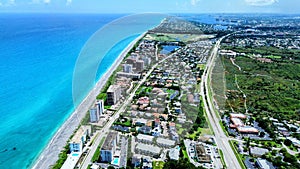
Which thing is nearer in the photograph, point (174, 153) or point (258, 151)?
point (174, 153)

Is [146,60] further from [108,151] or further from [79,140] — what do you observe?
[108,151]

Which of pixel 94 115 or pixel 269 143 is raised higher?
pixel 94 115

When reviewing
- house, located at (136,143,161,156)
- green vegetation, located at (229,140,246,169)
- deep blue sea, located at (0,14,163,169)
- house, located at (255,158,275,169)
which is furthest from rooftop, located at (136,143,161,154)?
deep blue sea, located at (0,14,163,169)

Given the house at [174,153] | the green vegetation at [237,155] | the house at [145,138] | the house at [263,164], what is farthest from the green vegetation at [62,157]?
the house at [263,164]

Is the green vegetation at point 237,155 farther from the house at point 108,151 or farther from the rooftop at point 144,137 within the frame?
the house at point 108,151

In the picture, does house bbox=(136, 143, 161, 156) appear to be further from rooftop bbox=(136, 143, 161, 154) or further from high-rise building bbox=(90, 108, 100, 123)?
high-rise building bbox=(90, 108, 100, 123)

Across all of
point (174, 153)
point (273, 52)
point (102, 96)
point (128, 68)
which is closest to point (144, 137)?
point (174, 153)

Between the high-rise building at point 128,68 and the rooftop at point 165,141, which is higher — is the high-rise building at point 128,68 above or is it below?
above

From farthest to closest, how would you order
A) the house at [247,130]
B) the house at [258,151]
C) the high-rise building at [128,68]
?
the high-rise building at [128,68], the house at [247,130], the house at [258,151]

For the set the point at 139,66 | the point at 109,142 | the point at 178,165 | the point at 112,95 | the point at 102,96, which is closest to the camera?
the point at 178,165
